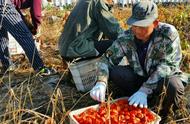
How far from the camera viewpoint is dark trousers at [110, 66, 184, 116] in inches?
148

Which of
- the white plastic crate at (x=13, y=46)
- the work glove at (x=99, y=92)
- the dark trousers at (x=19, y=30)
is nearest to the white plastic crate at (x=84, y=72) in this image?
the dark trousers at (x=19, y=30)

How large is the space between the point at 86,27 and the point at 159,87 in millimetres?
1114

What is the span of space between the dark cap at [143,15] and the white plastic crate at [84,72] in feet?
3.19

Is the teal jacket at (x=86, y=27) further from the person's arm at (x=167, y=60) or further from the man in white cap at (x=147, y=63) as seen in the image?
the person's arm at (x=167, y=60)

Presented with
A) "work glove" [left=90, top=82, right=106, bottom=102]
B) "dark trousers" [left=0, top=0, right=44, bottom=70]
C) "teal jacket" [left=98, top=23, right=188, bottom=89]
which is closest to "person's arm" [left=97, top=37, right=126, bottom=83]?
"teal jacket" [left=98, top=23, right=188, bottom=89]

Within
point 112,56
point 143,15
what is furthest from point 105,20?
point 143,15

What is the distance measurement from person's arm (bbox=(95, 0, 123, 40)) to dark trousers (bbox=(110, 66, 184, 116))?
0.56 m

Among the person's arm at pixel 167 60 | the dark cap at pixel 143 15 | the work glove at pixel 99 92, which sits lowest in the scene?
the work glove at pixel 99 92

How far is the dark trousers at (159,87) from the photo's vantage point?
3.76 metres

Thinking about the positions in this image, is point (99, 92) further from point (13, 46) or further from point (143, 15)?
point (13, 46)

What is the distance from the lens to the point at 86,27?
4539 mm

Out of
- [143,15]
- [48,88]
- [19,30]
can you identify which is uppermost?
[143,15]

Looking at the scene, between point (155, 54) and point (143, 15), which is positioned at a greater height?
point (143, 15)

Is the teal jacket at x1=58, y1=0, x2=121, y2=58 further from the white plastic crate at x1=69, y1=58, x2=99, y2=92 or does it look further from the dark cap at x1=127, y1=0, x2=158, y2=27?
the dark cap at x1=127, y1=0, x2=158, y2=27
